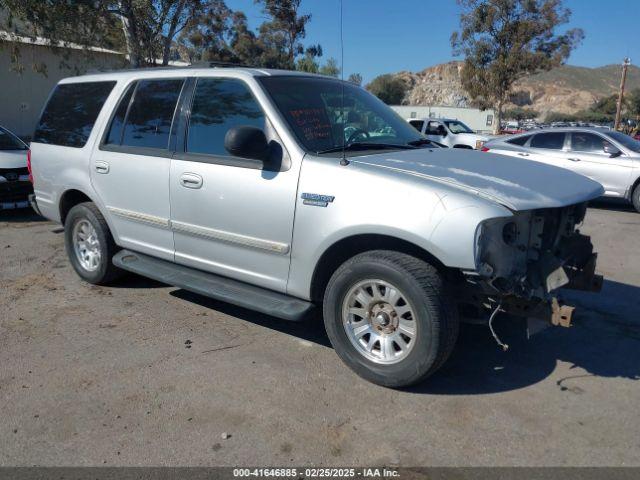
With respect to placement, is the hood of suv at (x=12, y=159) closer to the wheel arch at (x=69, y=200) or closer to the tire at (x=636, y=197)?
the wheel arch at (x=69, y=200)

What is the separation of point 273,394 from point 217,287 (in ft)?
3.53

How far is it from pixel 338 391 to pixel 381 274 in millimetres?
811

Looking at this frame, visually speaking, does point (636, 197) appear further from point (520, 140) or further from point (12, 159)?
point (12, 159)

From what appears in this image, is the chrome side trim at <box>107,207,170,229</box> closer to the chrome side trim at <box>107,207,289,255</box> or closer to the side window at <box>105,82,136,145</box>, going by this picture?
the chrome side trim at <box>107,207,289,255</box>

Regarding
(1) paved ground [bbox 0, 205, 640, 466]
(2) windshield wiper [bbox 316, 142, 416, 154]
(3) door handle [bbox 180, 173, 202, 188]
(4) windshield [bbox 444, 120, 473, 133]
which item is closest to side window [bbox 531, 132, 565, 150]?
(1) paved ground [bbox 0, 205, 640, 466]

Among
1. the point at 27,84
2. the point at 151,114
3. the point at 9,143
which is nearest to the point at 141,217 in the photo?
the point at 151,114

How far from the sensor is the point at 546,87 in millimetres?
130875

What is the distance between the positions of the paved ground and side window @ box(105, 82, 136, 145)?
1.48 metres

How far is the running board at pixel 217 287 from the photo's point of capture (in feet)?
12.7

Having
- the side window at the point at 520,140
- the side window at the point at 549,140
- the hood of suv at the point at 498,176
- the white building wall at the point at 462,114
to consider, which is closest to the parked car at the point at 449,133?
the side window at the point at 520,140

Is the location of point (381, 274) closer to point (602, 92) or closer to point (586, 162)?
point (586, 162)

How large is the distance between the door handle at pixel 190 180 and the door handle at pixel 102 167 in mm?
1043

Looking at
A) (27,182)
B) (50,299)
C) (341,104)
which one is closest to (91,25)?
(27,182)

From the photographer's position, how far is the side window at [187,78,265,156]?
419 centimetres
